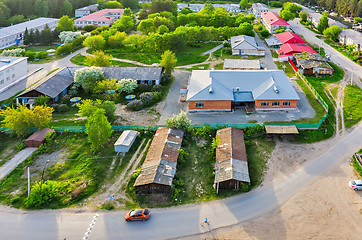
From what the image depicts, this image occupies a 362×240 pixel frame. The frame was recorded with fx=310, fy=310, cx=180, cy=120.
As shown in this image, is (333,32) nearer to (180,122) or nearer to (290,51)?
(290,51)

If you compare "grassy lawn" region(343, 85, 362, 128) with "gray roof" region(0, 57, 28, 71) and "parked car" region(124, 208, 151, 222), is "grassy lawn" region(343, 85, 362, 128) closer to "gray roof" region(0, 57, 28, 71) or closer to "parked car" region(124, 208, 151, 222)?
"parked car" region(124, 208, 151, 222)

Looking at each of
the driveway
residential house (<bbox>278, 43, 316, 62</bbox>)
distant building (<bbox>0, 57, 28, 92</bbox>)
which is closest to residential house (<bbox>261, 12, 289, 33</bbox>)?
residential house (<bbox>278, 43, 316, 62</bbox>)

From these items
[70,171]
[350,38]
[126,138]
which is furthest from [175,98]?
[350,38]

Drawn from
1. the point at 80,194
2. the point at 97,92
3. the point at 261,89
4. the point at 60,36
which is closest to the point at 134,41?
the point at 60,36

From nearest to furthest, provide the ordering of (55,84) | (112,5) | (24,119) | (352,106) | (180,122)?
(24,119) → (180,122) → (352,106) → (55,84) → (112,5)

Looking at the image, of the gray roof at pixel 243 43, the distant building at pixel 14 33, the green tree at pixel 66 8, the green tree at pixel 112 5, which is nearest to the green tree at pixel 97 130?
the gray roof at pixel 243 43

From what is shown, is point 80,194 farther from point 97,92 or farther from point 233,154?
point 97,92
